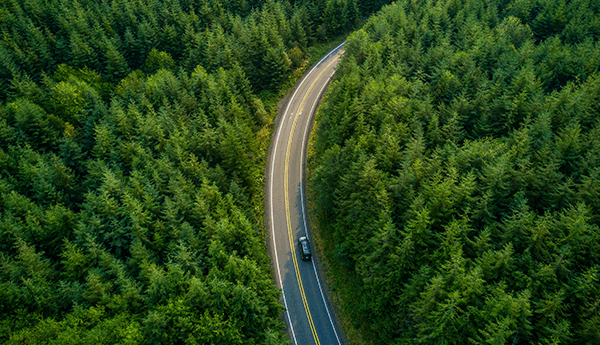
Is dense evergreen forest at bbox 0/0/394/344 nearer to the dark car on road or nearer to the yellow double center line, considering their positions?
the yellow double center line

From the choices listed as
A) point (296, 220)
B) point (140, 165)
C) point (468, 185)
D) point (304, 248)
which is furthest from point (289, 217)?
point (468, 185)

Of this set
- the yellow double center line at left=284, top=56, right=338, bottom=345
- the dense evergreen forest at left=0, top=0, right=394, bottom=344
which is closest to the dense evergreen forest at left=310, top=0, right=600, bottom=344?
the yellow double center line at left=284, top=56, right=338, bottom=345

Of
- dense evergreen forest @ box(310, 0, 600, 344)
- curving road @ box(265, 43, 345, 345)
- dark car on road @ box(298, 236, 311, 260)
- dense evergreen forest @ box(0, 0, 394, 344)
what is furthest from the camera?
dark car on road @ box(298, 236, 311, 260)

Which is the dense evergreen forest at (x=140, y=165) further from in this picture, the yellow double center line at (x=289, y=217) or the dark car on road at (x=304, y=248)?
the dark car on road at (x=304, y=248)

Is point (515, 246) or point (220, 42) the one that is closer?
point (515, 246)

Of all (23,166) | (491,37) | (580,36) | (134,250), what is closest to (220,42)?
(23,166)

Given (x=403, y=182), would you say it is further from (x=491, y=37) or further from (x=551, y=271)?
(x=491, y=37)

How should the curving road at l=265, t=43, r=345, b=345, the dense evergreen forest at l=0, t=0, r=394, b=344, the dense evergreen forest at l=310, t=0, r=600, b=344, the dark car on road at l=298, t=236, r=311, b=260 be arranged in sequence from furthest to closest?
the dark car on road at l=298, t=236, r=311, b=260
the curving road at l=265, t=43, r=345, b=345
the dense evergreen forest at l=0, t=0, r=394, b=344
the dense evergreen forest at l=310, t=0, r=600, b=344
